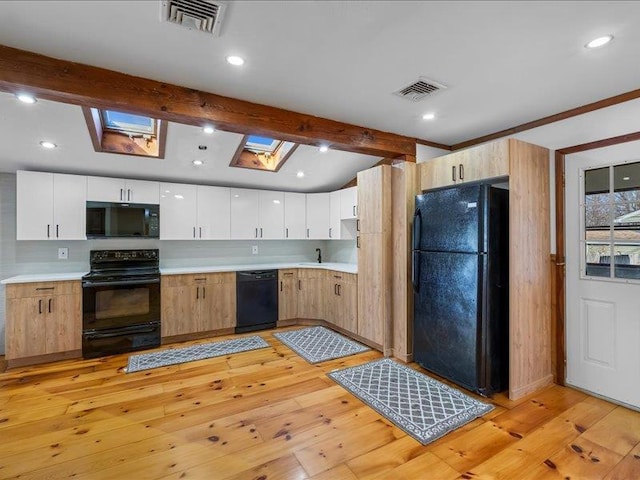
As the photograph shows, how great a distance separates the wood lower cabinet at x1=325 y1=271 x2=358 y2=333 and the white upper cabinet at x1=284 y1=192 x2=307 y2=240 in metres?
0.99

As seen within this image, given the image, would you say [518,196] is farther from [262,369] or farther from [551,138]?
[262,369]

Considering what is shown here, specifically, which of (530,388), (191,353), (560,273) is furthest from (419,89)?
(191,353)

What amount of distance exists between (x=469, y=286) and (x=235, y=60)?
2.54m

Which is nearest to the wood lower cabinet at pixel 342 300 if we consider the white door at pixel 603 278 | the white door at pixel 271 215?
the white door at pixel 271 215

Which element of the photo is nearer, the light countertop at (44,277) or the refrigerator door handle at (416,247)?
the refrigerator door handle at (416,247)

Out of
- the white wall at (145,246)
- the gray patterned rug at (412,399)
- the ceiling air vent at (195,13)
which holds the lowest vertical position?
the gray patterned rug at (412,399)

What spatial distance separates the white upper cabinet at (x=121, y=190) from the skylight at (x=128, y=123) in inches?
29.6

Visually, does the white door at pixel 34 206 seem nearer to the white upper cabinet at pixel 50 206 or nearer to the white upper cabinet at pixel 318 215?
the white upper cabinet at pixel 50 206

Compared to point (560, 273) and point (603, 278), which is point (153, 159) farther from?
point (603, 278)

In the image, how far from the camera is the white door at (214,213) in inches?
184

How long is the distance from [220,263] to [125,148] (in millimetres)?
2133

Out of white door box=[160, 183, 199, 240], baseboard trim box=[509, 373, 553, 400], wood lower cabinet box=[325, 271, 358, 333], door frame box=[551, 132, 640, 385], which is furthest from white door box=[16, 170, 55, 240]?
door frame box=[551, 132, 640, 385]

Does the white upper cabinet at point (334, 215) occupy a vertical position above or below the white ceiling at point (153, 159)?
below

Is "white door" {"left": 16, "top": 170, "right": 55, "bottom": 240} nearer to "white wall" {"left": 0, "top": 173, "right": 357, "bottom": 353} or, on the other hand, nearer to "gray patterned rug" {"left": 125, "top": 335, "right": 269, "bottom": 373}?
"white wall" {"left": 0, "top": 173, "right": 357, "bottom": 353}
